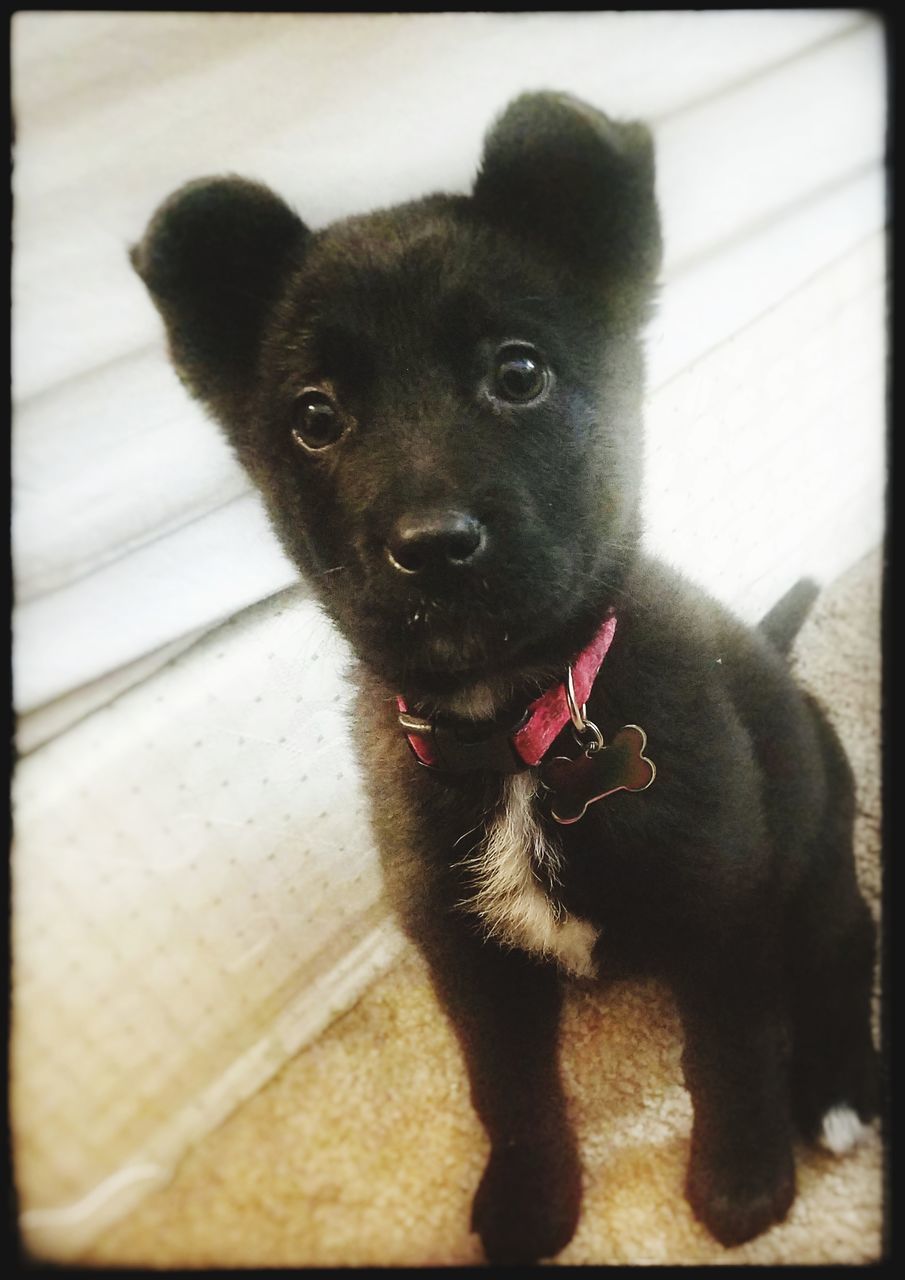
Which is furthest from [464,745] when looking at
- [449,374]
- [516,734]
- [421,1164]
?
[421,1164]

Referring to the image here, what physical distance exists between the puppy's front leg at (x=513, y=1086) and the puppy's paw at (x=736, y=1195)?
0.17 meters

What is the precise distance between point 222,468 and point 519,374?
418 millimetres

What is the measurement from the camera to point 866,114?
4.04 ft

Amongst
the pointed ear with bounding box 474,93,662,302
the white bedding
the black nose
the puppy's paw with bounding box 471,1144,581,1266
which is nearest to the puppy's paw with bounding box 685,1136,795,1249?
the puppy's paw with bounding box 471,1144,581,1266

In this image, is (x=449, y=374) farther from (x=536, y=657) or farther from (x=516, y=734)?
(x=516, y=734)

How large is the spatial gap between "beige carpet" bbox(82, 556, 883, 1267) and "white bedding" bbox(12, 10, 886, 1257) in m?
0.06

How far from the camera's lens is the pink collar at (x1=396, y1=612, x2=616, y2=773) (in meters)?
1.10

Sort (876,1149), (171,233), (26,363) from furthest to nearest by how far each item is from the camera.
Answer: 1. (876,1149)
2. (26,363)
3. (171,233)

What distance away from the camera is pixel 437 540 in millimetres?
862

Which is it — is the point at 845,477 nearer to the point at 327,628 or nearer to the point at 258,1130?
the point at 327,628

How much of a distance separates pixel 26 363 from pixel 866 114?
1252 millimetres

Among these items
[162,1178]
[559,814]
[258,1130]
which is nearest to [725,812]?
[559,814]

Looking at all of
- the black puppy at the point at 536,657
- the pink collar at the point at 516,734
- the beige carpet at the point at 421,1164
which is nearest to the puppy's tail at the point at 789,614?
the black puppy at the point at 536,657

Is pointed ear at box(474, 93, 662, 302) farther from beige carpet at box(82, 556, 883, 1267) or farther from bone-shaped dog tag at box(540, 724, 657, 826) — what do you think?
beige carpet at box(82, 556, 883, 1267)
